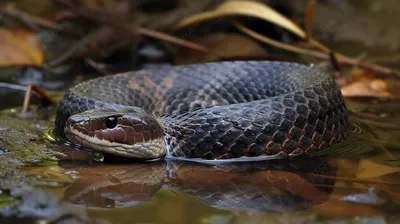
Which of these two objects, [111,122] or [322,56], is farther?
[322,56]

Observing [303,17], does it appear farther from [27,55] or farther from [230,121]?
[230,121]

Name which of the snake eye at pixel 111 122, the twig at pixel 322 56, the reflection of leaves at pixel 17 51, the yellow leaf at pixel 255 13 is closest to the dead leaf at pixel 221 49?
the twig at pixel 322 56

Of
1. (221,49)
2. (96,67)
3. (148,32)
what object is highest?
(148,32)

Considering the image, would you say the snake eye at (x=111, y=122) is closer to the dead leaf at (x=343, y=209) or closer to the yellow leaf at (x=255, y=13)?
the dead leaf at (x=343, y=209)

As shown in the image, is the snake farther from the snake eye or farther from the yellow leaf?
the yellow leaf

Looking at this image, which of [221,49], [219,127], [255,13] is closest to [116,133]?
[219,127]

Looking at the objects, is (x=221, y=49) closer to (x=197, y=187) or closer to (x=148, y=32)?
(x=148, y=32)

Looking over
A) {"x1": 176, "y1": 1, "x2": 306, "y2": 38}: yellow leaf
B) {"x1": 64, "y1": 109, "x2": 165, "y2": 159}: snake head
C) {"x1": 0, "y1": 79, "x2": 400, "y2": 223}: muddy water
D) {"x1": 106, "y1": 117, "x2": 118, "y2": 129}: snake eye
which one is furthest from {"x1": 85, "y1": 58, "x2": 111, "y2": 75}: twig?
{"x1": 106, "y1": 117, "x2": 118, "y2": 129}: snake eye

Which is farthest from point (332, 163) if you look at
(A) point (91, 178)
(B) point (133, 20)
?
(B) point (133, 20)
